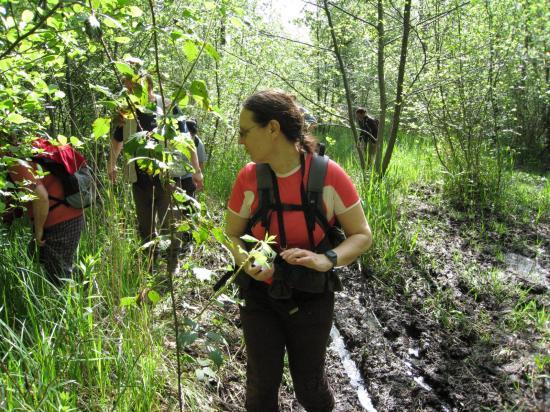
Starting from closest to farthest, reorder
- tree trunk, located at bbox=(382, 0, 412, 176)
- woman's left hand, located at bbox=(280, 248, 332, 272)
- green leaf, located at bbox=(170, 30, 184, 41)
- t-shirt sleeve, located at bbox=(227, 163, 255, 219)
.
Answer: green leaf, located at bbox=(170, 30, 184, 41) < woman's left hand, located at bbox=(280, 248, 332, 272) < t-shirt sleeve, located at bbox=(227, 163, 255, 219) < tree trunk, located at bbox=(382, 0, 412, 176)

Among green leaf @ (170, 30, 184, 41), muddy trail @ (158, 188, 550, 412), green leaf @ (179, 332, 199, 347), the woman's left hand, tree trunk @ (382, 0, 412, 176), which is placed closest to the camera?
green leaf @ (170, 30, 184, 41)

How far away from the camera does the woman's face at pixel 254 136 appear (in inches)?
74.7

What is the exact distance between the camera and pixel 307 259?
1799mm

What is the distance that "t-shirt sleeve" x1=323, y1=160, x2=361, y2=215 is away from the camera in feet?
6.33

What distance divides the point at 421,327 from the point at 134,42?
4509 millimetres

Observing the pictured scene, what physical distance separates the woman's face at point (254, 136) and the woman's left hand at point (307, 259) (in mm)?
440

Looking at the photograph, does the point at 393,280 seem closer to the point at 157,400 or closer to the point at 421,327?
the point at 421,327

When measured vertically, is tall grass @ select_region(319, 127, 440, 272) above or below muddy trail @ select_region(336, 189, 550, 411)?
above

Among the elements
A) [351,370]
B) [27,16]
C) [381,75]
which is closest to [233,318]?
[351,370]

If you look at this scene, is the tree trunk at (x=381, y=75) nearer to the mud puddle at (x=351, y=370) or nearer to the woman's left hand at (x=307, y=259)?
the mud puddle at (x=351, y=370)

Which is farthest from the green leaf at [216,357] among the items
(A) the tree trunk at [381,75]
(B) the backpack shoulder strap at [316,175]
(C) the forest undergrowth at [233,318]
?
(A) the tree trunk at [381,75]

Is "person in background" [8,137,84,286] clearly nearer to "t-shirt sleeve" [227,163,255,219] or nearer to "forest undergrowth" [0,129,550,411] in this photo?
"forest undergrowth" [0,129,550,411]

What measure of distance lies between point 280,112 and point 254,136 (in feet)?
0.49

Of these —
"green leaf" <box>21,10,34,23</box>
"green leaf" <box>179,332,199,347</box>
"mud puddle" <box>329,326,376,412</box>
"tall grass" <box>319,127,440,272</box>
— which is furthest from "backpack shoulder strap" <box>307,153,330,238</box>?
"tall grass" <box>319,127,440,272</box>
